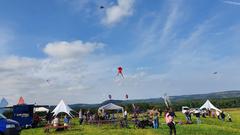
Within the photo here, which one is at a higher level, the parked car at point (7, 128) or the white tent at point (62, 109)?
the white tent at point (62, 109)

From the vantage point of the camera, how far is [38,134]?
28.1 m

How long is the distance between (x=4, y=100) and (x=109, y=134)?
101ft

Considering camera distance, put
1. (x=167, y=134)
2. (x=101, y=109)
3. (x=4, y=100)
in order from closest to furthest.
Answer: (x=167, y=134), (x=101, y=109), (x=4, y=100)

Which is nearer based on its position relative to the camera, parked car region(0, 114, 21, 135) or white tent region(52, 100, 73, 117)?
parked car region(0, 114, 21, 135)

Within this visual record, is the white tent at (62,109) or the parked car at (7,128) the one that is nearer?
the parked car at (7,128)

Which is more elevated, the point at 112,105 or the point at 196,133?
the point at 112,105

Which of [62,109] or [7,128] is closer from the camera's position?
[7,128]

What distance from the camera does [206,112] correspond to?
56500mm

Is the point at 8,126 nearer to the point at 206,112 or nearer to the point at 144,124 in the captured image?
the point at 144,124

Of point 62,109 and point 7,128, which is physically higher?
point 62,109

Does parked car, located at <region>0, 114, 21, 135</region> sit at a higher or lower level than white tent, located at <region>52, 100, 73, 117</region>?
lower

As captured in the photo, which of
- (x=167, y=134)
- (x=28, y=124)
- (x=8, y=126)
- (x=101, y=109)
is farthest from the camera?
(x=101, y=109)

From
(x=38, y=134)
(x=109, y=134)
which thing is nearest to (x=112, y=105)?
(x=38, y=134)

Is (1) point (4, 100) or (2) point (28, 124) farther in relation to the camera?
(1) point (4, 100)
